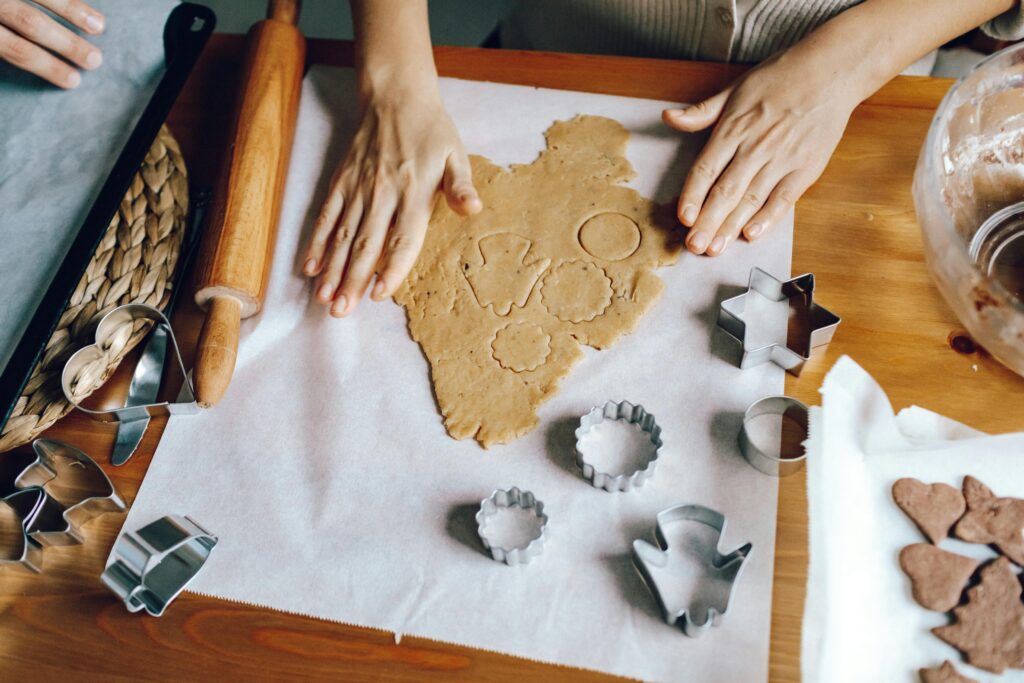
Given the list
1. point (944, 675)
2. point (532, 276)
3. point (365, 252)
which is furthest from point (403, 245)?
point (944, 675)

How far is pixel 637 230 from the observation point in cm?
90

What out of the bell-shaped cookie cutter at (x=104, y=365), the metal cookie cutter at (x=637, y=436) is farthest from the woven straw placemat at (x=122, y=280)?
the metal cookie cutter at (x=637, y=436)

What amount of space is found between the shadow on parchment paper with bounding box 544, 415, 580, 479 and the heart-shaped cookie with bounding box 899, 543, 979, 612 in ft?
0.99

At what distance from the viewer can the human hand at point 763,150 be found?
2.83 ft

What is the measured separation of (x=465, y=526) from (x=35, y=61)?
0.74 m

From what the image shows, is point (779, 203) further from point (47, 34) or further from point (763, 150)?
point (47, 34)

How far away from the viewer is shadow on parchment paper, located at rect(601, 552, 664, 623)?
66cm

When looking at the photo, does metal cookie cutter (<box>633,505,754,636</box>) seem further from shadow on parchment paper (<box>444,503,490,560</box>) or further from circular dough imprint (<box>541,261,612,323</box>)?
circular dough imprint (<box>541,261,612,323</box>)

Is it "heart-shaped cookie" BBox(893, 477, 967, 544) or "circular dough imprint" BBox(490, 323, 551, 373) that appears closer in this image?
Result: "heart-shaped cookie" BBox(893, 477, 967, 544)

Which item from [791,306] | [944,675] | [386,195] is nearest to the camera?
[944,675]


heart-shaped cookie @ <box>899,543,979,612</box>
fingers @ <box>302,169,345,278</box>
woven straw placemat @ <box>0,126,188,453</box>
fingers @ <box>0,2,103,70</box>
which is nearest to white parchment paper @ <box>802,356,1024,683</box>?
heart-shaped cookie @ <box>899,543,979,612</box>

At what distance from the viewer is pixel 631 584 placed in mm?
676

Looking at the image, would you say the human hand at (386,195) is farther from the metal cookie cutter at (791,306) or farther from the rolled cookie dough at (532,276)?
the metal cookie cutter at (791,306)

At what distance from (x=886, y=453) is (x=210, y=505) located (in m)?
0.67
